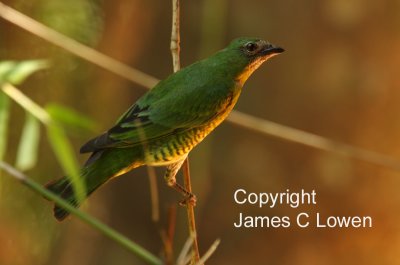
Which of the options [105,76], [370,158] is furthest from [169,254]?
[105,76]

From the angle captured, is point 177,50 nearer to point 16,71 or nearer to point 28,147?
point 16,71

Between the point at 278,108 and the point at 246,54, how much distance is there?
1375 millimetres

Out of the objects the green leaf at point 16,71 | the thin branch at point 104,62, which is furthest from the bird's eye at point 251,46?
the green leaf at point 16,71

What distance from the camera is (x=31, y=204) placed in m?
3.41

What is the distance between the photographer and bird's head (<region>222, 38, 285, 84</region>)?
203 cm

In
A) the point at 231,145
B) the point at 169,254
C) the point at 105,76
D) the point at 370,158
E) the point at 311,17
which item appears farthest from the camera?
the point at 105,76

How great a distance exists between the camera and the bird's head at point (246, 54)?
2.03 meters

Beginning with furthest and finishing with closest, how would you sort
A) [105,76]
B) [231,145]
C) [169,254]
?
[105,76]
[231,145]
[169,254]

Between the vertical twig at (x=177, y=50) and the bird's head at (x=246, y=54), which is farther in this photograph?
the bird's head at (x=246, y=54)

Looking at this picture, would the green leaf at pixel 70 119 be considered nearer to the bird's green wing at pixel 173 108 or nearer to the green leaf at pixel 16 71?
the green leaf at pixel 16 71

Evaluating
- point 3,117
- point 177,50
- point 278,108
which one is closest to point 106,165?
point 177,50

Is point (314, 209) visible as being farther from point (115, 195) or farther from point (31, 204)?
point (31, 204)

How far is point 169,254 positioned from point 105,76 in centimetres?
300

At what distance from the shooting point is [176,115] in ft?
7.07
